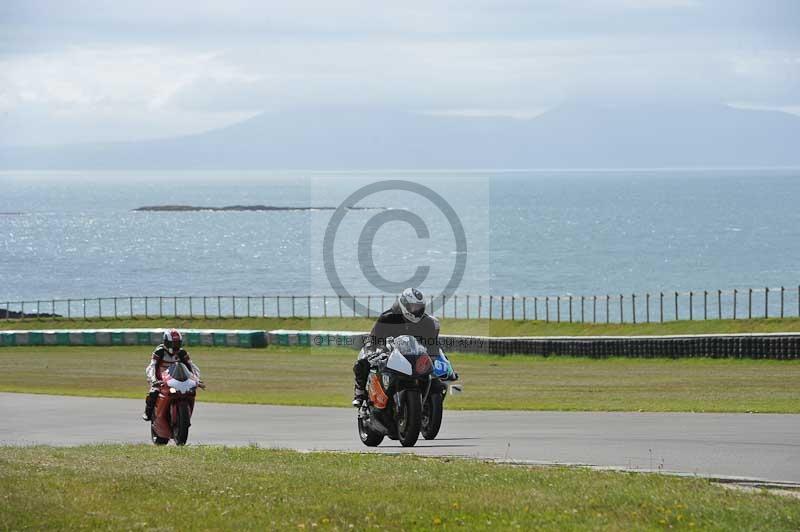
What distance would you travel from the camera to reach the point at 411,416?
20.1m

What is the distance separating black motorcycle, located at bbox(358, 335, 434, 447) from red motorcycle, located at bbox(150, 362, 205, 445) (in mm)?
3004

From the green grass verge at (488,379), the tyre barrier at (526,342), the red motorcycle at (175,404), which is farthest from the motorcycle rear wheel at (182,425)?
the tyre barrier at (526,342)

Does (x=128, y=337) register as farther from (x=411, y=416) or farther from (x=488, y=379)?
(x=411, y=416)

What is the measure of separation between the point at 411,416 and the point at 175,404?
4.39 metres

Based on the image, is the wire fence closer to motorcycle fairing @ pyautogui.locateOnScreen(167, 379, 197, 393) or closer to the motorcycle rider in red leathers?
the motorcycle rider in red leathers

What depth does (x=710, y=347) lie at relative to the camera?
5019 cm

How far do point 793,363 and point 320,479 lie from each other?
35.6 metres

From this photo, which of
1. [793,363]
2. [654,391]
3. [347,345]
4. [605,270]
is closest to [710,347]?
[793,363]

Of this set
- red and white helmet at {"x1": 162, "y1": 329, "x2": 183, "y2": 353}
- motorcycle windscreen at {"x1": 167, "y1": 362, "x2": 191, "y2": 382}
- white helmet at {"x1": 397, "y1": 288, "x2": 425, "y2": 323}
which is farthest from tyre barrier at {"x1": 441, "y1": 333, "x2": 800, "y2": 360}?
white helmet at {"x1": 397, "y1": 288, "x2": 425, "y2": 323}

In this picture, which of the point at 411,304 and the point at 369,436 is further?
the point at 369,436

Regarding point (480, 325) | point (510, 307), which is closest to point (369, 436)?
point (480, 325)

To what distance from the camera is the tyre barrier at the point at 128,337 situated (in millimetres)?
71062

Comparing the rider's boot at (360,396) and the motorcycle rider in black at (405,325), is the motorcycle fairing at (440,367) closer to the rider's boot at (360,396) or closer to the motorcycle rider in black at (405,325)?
the motorcycle rider in black at (405,325)

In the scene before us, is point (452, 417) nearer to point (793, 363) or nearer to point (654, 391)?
point (654, 391)
